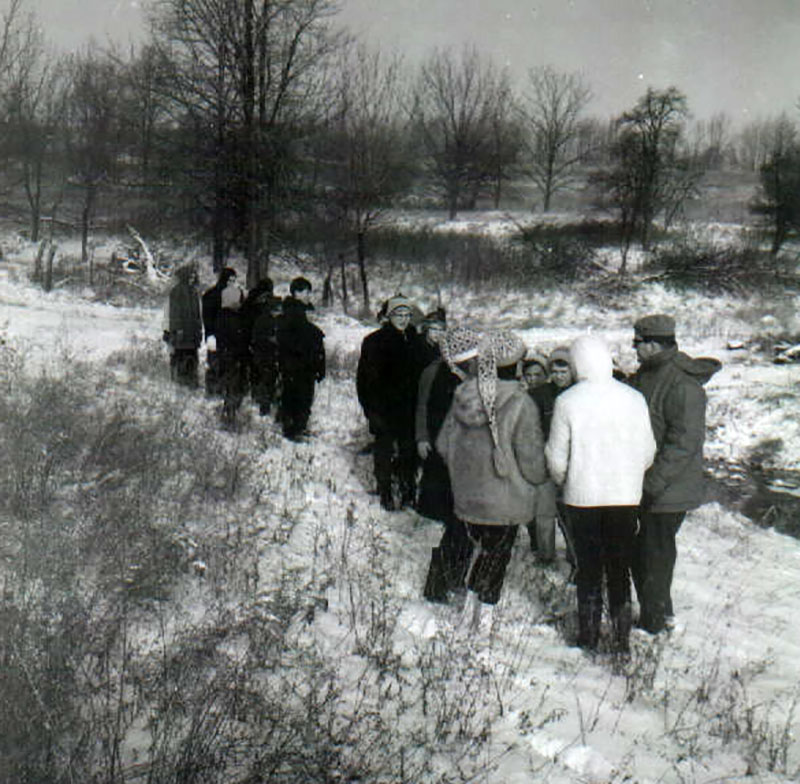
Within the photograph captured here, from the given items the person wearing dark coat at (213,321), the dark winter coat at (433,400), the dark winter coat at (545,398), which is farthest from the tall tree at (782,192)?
the dark winter coat at (433,400)

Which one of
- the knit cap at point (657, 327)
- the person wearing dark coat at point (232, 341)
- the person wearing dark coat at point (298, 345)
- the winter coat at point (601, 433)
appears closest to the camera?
the winter coat at point (601, 433)

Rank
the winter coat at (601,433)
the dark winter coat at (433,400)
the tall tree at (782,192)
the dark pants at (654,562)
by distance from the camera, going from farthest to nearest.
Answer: the tall tree at (782,192) < the dark winter coat at (433,400) < the dark pants at (654,562) < the winter coat at (601,433)

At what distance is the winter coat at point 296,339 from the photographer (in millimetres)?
7395

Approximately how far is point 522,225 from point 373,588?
34.0m

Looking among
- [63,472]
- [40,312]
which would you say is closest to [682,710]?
[63,472]

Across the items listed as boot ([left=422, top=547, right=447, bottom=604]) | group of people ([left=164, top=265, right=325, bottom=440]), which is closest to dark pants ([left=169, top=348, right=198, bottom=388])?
group of people ([left=164, top=265, right=325, bottom=440])

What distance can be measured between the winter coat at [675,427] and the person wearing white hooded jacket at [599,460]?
0.71 feet

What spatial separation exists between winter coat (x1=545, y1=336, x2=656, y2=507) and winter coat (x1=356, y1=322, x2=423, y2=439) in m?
2.29

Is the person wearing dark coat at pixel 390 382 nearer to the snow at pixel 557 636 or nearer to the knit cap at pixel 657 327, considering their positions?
the snow at pixel 557 636

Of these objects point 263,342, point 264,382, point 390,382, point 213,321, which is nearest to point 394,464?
point 390,382

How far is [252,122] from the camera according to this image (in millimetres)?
16359

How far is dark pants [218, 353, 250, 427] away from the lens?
26.1 feet

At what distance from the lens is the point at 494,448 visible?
403 centimetres

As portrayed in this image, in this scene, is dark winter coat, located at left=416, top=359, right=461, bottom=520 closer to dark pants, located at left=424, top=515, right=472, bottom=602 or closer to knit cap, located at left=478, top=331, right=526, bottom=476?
dark pants, located at left=424, top=515, right=472, bottom=602
